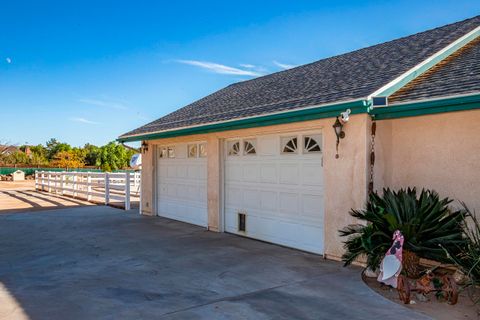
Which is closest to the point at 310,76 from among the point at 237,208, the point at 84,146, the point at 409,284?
the point at 237,208

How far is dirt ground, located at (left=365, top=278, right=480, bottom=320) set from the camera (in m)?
4.39

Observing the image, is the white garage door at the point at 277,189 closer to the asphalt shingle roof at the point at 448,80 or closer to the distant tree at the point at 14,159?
the asphalt shingle roof at the point at 448,80

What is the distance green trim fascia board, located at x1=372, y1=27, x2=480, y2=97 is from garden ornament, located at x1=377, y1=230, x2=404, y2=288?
2268 millimetres

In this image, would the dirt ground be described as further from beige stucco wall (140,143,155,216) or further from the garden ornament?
beige stucco wall (140,143,155,216)

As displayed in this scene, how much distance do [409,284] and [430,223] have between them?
3.28 ft

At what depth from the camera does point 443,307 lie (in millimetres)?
4656

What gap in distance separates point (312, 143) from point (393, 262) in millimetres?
3037

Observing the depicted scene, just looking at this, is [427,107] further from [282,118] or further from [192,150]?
[192,150]

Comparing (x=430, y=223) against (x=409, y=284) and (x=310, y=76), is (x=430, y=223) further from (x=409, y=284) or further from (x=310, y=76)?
(x=310, y=76)

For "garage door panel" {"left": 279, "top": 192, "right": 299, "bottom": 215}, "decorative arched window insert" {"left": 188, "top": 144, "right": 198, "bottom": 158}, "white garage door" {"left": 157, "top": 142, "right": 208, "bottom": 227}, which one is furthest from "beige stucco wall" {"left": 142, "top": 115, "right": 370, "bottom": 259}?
"decorative arched window insert" {"left": 188, "top": 144, "right": 198, "bottom": 158}

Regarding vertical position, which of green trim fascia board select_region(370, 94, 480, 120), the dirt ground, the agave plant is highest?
green trim fascia board select_region(370, 94, 480, 120)

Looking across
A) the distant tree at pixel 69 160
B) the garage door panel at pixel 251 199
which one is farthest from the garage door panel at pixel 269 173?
the distant tree at pixel 69 160

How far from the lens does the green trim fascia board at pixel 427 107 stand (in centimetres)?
534

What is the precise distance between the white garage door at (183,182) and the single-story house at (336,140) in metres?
0.06
